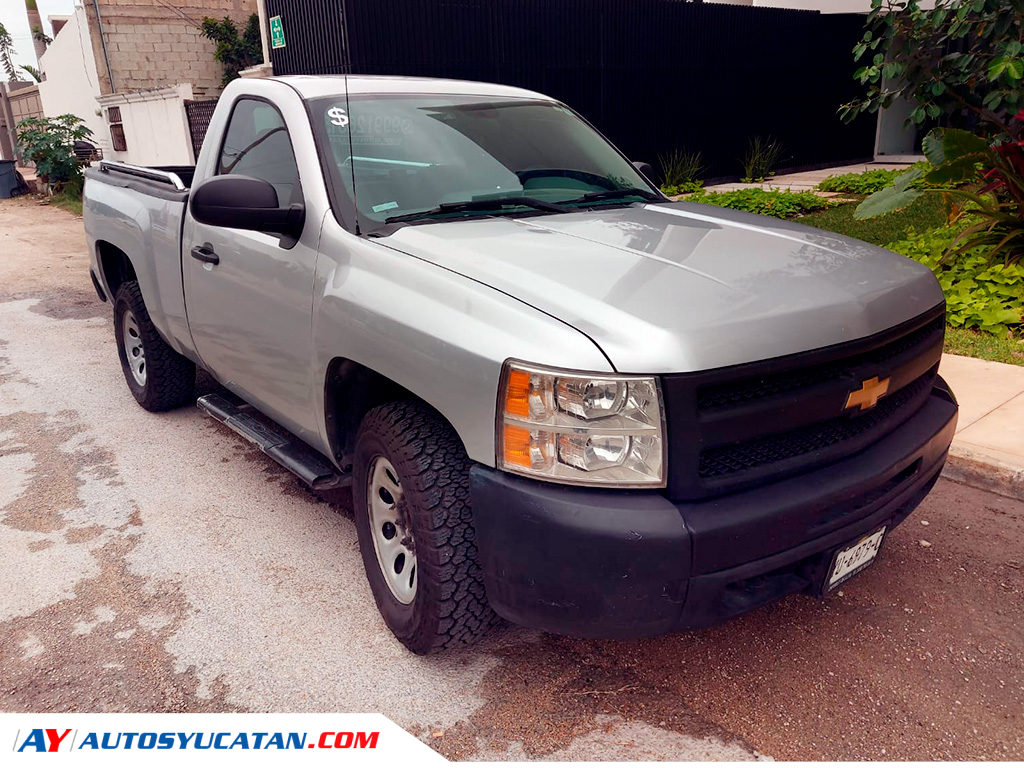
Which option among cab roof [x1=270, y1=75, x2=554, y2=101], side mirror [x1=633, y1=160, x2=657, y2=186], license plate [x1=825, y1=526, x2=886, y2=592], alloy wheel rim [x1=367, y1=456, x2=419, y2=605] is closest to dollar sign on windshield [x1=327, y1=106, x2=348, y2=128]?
cab roof [x1=270, y1=75, x2=554, y2=101]

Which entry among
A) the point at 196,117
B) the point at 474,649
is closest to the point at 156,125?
the point at 196,117

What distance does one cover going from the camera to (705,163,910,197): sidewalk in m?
13.4

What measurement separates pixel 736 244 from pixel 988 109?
531cm

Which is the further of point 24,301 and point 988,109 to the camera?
point 24,301

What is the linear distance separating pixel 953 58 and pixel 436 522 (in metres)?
6.16

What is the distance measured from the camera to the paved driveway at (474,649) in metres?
2.53

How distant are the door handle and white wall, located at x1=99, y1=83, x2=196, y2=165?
Result: 10270 mm

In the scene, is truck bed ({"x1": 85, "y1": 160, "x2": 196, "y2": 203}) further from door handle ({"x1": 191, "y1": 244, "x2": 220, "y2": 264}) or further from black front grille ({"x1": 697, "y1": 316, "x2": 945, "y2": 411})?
black front grille ({"x1": 697, "y1": 316, "x2": 945, "y2": 411})

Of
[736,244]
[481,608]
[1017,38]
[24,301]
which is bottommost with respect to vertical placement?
[24,301]

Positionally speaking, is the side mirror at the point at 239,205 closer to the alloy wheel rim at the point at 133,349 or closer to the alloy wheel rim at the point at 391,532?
the alloy wheel rim at the point at 391,532

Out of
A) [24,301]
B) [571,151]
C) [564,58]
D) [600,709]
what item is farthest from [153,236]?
[564,58]

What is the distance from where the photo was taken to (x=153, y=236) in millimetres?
4473

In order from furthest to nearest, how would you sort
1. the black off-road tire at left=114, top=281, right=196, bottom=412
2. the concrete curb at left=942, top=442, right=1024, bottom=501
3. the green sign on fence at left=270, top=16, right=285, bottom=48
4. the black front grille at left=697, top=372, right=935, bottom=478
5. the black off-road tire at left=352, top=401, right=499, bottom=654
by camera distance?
1. the green sign on fence at left=270, top=16, right=285, bottom=48
2. the black off-road tire at left=114, top=281, right=196, bottom=412
3. the concrete curb at left=942, top=442, right=1024, bottom=501
4. the black off-road tire at left=352, top=401, right=499, bottom=654
5. the black front grille at left=697, top=372, right=935, bottom=478

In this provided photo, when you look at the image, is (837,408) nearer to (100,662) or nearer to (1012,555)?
(1012,555)
